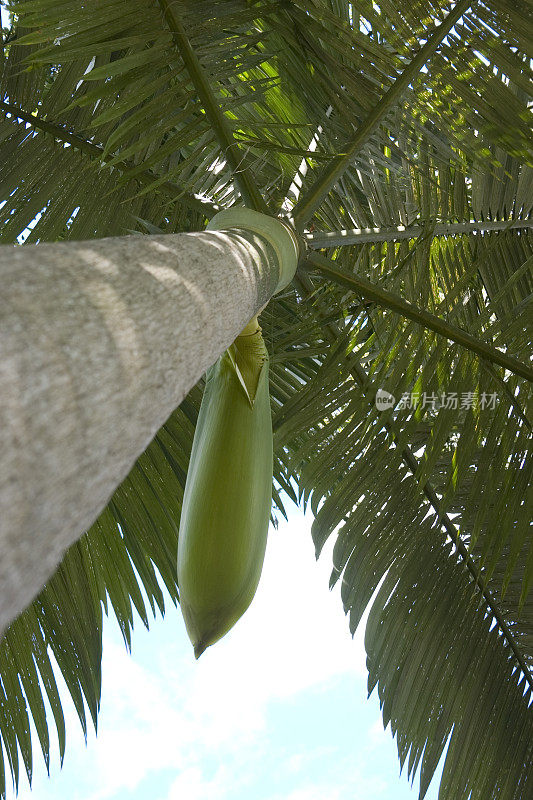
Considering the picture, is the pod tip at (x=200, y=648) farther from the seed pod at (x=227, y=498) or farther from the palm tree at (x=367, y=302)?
the palm tree at (x=367, y=302)

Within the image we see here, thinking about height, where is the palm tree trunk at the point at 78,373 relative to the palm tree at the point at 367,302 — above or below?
below

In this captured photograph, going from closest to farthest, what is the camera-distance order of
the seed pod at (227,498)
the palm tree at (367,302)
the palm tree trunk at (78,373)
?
the palm tree trunk at (78,373)
the seed pod at (227,498)
the palm tree at (367,302)

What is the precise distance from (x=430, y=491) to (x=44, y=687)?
1.37m

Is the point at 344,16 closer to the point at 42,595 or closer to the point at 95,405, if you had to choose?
the point at 42,595

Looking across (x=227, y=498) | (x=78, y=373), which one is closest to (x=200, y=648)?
(x=227, y=498)

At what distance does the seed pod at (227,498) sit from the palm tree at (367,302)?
1.63ft

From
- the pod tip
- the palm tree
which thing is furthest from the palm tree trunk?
the palm tree

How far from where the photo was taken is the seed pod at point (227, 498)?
1.46 meters

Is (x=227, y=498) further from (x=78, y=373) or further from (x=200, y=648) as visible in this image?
(x=78, y=373)

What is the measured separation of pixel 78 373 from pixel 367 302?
1.70 metres

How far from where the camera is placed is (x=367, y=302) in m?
2.18

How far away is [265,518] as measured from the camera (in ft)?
5.29

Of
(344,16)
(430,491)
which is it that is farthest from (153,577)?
(344,16)

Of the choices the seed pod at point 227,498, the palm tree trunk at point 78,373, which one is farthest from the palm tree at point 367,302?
the palm tree trunk at point 78,373
